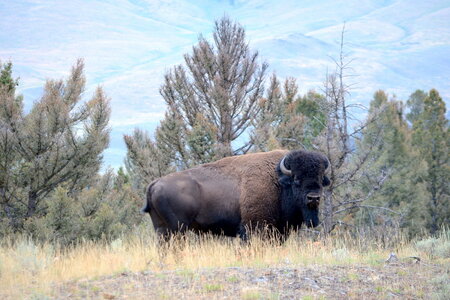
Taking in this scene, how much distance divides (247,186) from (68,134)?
7363 millimetres

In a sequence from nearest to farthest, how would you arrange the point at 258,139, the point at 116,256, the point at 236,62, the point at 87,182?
the point at 116,256, the point at 87,182, the point at 258,139, the point at 236,62

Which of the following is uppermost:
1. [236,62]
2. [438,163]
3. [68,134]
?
[236,62]

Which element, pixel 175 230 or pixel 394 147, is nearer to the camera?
pixel 175 230

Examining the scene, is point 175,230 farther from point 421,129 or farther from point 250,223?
point 421,129

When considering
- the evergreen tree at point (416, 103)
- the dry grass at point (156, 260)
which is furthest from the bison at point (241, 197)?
the evergreen tree at point (416, 103)

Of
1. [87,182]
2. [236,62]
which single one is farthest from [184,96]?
[87,182]

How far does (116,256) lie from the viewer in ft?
32.9

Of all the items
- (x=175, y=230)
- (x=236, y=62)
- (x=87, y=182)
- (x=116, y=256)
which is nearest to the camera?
(x=116, y=256)

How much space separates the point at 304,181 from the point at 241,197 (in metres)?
1.25

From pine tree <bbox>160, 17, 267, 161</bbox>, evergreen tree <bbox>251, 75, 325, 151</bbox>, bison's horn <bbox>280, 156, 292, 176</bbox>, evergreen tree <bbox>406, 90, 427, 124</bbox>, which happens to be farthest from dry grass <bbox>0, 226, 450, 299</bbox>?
evergreen tree <bbox>406, 90, 427, 124</bbox>

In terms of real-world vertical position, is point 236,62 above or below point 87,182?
above

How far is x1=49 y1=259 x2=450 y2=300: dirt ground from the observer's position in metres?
7.52

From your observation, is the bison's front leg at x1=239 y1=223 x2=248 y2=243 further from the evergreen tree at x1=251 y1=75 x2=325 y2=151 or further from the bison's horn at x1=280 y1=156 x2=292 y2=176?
the evergreen tree at x1=251 y1=75 x2=325 y2=151

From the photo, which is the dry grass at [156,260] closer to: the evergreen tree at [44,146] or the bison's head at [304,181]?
the bison's head at [304,181]
